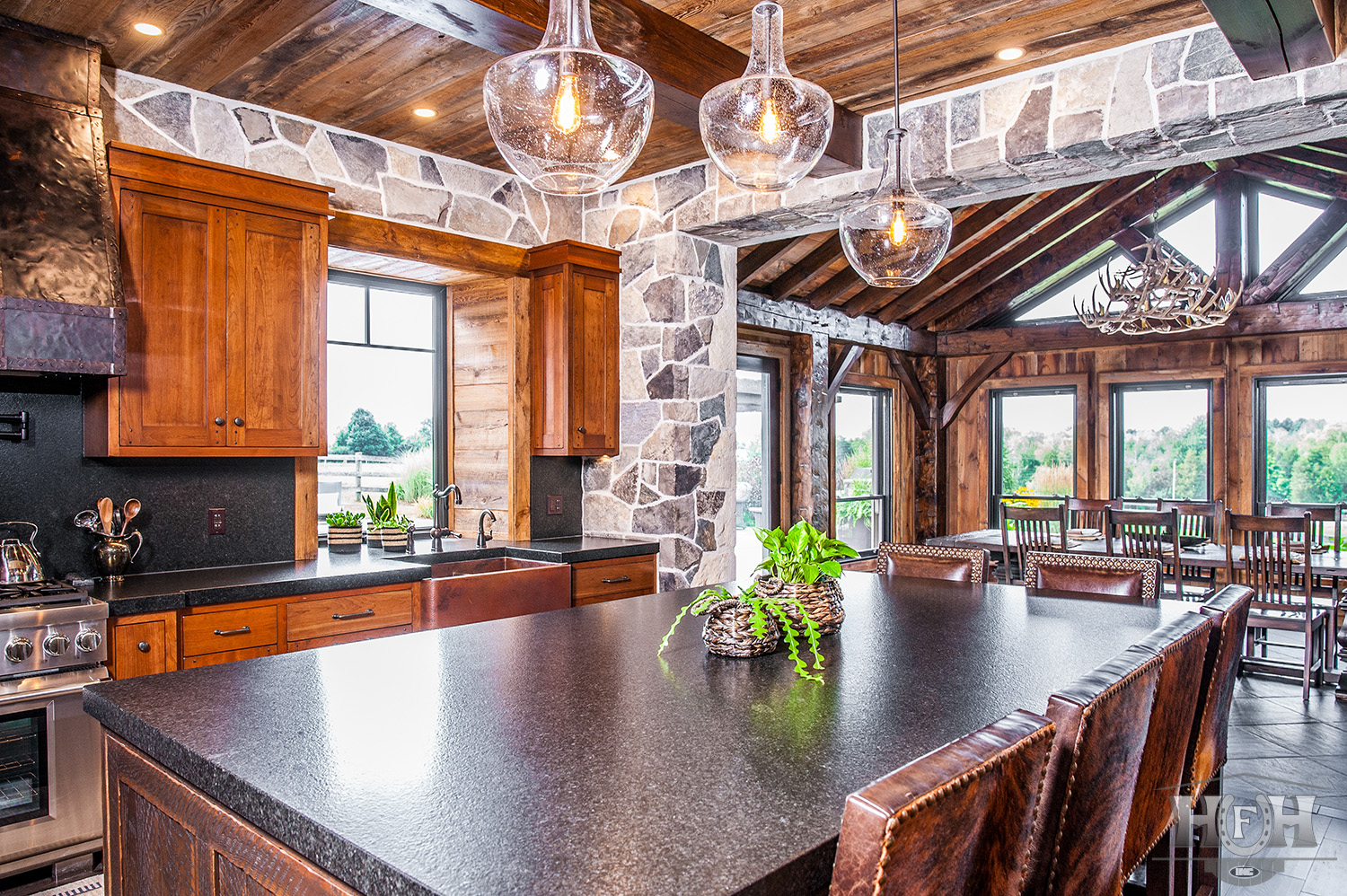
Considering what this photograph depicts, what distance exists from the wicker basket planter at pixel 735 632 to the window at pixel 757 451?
5558 millimetres

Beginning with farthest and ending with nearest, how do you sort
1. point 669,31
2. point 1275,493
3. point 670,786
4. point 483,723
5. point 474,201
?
point 1275,493 < point 474,201 < point 669,31 < point 483,723 < point 670,786

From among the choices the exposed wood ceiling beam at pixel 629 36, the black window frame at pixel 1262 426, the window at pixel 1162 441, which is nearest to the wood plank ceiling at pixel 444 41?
the exposed wood ceiling beam at pixel 629 36

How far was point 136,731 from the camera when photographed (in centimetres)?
138

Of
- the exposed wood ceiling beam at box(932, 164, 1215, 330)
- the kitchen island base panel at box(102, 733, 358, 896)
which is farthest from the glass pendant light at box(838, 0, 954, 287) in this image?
the exposed wood ceiling beam at box(932, 164, 1215, 330)

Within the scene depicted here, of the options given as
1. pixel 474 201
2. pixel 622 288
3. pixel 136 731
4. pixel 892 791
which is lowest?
Result: pixel 136 731

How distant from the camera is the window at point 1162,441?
26.2 ft

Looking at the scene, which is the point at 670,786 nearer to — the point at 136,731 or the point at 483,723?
the point at 483,723

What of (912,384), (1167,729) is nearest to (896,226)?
(1167,729)

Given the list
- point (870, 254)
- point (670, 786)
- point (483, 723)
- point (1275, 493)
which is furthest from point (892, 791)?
point (1275, 493)

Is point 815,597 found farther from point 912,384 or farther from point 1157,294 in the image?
point 912,384

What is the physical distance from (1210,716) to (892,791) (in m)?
1.50

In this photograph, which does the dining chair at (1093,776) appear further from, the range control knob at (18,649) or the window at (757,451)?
the window at (757,451)

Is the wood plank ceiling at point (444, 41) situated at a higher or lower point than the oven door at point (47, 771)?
higher

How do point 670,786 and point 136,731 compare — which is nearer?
point 670,786
